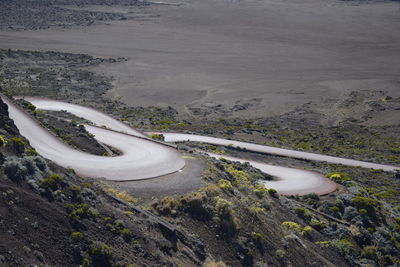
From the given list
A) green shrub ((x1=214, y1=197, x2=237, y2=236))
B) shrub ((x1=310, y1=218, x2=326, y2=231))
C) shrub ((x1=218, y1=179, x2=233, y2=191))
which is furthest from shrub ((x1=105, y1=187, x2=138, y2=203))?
shrub ((x1=310, y1=218, x2=326, y2=231))

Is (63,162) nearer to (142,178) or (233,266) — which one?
(142,178)

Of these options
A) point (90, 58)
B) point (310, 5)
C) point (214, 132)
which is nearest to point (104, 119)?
point (214, 132)

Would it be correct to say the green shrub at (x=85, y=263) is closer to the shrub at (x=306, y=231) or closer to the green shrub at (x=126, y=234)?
the green shrub at (x=126, y=234)

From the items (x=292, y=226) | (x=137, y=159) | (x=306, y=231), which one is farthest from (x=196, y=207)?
(x=137, y=159)

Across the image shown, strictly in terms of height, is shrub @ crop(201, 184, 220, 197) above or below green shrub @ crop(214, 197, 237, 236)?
above

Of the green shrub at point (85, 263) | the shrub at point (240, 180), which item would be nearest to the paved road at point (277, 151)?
the shrub at point (240, 180)

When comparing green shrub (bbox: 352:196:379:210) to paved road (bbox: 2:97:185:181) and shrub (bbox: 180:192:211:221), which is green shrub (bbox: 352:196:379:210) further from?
shrub (bbox: 180:192:211:221)
